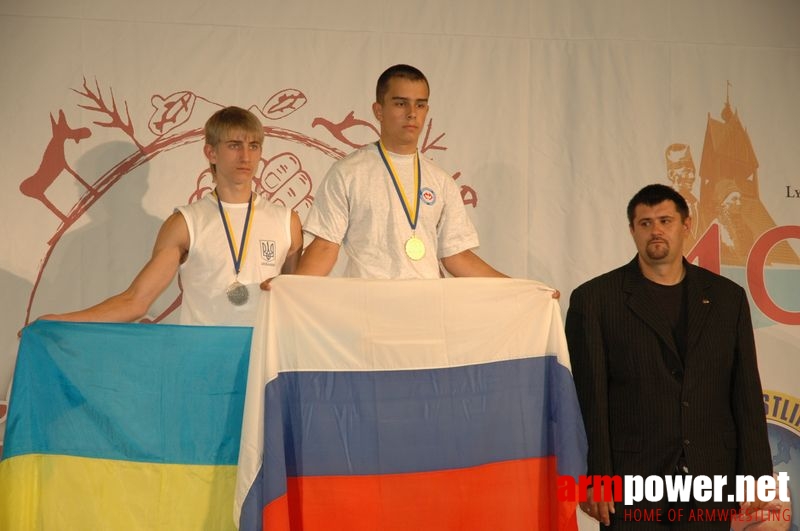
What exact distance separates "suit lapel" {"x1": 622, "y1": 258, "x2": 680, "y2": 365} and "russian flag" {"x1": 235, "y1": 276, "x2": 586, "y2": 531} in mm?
290

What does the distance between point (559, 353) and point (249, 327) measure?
109cm

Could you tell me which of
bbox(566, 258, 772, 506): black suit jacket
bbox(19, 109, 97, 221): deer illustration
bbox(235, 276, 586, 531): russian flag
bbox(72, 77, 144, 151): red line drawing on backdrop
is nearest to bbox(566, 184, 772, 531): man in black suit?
bbox(566, 258, 772, 506): black suit jacket

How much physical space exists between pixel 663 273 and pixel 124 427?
6.52 ft

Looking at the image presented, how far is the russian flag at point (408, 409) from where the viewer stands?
269 cm

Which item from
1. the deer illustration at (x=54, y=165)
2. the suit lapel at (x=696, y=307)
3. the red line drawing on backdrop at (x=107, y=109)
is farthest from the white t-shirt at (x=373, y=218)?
the deer illustration at (x=54, y=165)

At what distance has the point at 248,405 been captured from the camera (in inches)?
103

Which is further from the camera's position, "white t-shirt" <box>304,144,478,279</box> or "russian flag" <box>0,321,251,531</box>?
"white t-shirt" <box>304,144,478,279</box>

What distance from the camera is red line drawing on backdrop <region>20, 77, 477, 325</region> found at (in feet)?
13.1

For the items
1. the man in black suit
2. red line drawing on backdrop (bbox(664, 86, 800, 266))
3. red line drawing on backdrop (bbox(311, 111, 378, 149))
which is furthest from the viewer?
red line drawing on backdrop (bbox(664, 86, 800, 266))

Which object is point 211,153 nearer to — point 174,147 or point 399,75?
point 399,75

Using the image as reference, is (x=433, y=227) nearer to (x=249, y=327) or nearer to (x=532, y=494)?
(x=249, y=327)

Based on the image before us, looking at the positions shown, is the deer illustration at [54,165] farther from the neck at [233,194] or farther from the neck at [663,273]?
the neck at [663,273]

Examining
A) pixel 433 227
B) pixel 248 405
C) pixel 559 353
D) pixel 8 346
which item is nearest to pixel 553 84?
pixel 433 227

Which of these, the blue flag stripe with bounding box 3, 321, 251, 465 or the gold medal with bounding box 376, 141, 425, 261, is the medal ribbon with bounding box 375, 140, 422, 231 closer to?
the gold medal with bounding box 376, 141, 425, 261
